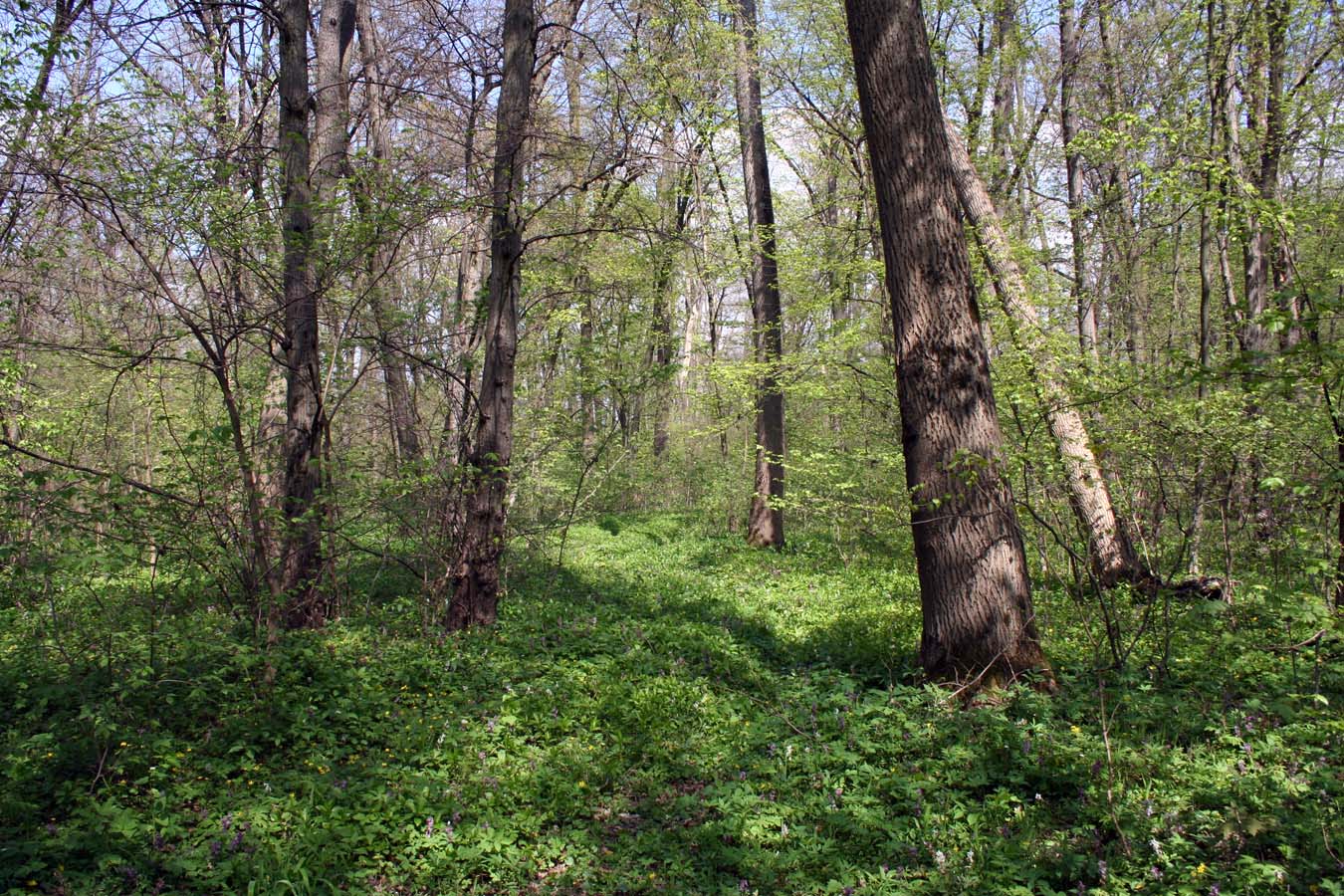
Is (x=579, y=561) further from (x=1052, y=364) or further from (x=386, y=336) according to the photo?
(x=1052, y=364)

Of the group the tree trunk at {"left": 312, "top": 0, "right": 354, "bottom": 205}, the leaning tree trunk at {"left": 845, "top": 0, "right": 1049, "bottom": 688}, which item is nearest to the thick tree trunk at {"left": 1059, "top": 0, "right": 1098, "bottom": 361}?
the leaning tree trunk at {"left": 845, "top": 0, "right": 1049, "bottom": 688}

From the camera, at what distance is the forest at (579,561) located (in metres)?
3.16

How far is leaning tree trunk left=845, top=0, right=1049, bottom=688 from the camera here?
446 centimetres

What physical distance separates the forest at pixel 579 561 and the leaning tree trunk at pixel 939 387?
0.03 m

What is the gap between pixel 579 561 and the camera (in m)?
10.4

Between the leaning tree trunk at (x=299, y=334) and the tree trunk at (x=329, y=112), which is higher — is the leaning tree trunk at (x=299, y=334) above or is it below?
below

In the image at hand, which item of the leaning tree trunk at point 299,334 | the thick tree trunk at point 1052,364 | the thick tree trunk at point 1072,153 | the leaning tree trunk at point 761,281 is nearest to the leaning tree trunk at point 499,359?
the leaning tree trunk at point 299,334

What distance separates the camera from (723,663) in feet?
18.3

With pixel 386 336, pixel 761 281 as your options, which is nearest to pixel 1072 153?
pixel 761 281

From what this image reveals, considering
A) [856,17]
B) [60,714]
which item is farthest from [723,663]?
[856,17]

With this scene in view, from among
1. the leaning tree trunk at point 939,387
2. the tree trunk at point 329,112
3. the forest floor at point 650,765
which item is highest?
the tree trunk at point 329,112

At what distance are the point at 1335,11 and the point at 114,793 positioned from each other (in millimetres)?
12984

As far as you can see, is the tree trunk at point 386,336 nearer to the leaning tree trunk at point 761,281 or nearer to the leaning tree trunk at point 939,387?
the leaning tree trunk at point 939,387

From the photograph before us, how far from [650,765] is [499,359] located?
3.87m
